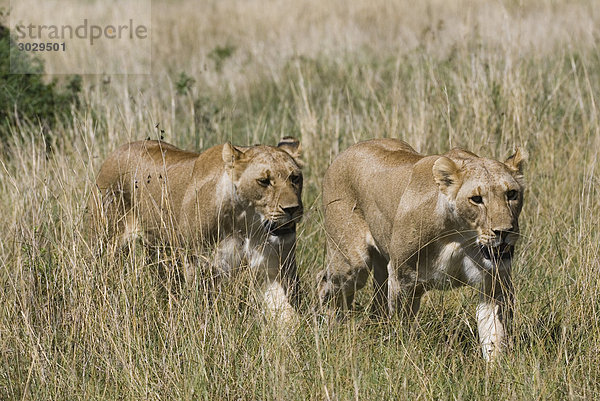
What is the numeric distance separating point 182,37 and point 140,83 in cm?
450

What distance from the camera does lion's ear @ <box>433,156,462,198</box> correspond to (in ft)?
14.3

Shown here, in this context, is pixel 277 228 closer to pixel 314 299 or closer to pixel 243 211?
pixel 243 211

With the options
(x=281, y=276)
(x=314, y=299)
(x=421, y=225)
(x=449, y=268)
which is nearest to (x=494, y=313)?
(x=449, y=268)

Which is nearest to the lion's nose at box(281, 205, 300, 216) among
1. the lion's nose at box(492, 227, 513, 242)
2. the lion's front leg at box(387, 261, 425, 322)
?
the lion's front leg at box(387, 261, 425, 322)

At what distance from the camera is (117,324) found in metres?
4.36

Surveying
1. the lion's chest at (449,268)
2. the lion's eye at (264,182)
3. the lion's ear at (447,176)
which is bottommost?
the lion's chest at (449,268)

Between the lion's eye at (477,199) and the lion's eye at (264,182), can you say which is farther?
the lion's eye at (264,182)

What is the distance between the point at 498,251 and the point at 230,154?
167 cm

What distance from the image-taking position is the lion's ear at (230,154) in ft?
16.9

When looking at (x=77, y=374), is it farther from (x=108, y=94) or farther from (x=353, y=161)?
(x=108, y=94)

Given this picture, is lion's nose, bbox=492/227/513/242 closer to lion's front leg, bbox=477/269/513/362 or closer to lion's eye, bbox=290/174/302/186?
lion's front leg, bbox=477/269/513/362

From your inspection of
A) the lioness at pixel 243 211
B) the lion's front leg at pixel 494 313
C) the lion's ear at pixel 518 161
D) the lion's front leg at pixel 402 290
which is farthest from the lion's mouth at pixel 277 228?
the lion's ear at pixel 518 161

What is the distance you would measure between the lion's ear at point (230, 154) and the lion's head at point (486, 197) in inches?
50.3

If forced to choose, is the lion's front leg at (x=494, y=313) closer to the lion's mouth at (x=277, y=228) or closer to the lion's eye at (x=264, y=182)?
the lion's mouth at (x=277, y=228)
